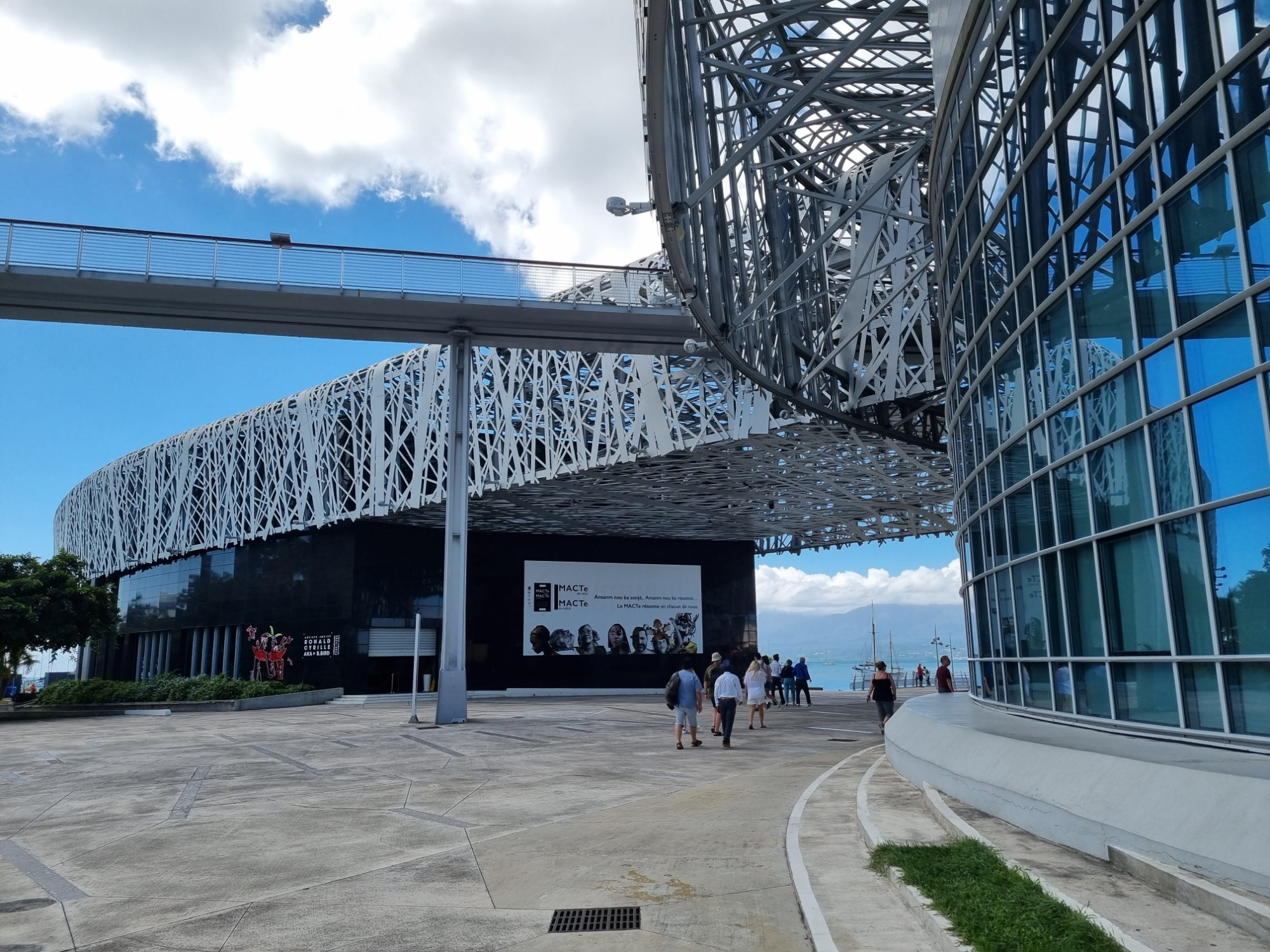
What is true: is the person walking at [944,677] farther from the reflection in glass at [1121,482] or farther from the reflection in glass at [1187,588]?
the reflection in glass at [1187,588]

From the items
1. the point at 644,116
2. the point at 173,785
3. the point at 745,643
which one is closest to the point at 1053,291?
the point at 644,116

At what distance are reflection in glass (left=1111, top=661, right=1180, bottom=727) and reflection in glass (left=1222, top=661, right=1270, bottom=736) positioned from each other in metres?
0.69

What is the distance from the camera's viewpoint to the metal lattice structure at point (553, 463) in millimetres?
31797

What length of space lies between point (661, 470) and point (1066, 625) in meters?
25.9

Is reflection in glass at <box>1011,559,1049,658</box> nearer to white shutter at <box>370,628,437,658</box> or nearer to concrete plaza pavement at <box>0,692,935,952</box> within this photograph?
concrete plaza pavement at <box>0,692,935,952</box>

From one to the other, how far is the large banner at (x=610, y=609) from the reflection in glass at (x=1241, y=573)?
40.9m

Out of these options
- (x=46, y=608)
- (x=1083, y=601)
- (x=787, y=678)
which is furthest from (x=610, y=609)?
(x=1083, y=601)

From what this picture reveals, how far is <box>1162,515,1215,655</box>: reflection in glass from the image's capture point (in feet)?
22.9

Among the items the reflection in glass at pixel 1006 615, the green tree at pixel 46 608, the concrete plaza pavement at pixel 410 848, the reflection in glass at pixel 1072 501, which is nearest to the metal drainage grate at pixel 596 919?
the concrete plaza pavement at pixel 410 848

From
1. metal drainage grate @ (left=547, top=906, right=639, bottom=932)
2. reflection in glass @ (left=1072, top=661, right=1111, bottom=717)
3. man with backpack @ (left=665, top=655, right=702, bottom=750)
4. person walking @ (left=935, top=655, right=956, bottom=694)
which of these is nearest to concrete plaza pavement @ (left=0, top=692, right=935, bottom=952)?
metal drainage grate @ (left=547, top=906, right=639, bottom=932)

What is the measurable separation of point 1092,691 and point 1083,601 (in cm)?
81

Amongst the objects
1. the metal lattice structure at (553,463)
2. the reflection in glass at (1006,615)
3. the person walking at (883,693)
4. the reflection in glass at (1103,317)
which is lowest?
the person walking at (883,693)

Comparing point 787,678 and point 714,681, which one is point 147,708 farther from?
point 787,678

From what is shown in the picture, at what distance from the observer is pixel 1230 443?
6621mm
